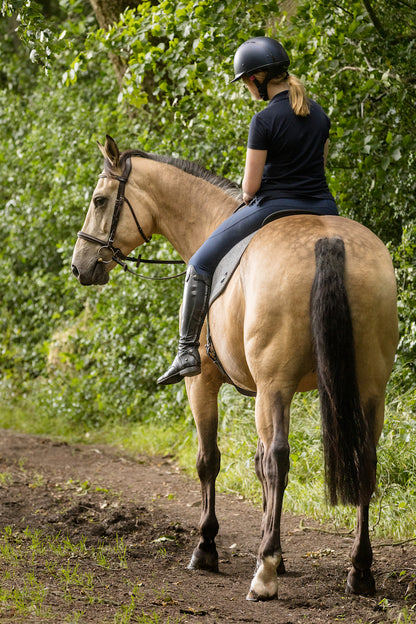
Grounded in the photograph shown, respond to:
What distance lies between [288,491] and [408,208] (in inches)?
113

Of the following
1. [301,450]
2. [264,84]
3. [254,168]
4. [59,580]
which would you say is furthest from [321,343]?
[301,450]

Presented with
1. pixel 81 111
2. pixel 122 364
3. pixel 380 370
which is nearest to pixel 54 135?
pixel 81 111

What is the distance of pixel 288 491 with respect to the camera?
645cm

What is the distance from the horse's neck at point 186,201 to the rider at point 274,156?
710 mm

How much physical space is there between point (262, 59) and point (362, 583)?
297 cm

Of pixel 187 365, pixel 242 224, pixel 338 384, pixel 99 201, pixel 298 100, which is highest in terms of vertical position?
pixel 298 100

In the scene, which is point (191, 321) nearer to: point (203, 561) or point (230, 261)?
point (230, 261)

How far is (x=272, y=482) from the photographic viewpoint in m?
3.71

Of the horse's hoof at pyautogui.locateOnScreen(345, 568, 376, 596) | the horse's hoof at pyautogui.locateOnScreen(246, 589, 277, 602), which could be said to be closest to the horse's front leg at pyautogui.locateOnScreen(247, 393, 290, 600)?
the horse's hoof at pyautogui.locateOnScreen(246, 589, 277, 602)

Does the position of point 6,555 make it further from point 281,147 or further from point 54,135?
point 54,135

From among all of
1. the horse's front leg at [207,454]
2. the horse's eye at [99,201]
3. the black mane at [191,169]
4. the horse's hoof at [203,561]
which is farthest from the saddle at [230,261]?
the horse's hoof at [203,561]

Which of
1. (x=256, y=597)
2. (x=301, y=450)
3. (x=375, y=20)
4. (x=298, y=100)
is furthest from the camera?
(x=301, y=450)

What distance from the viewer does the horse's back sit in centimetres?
361

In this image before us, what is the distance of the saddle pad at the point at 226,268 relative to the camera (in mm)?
4168
